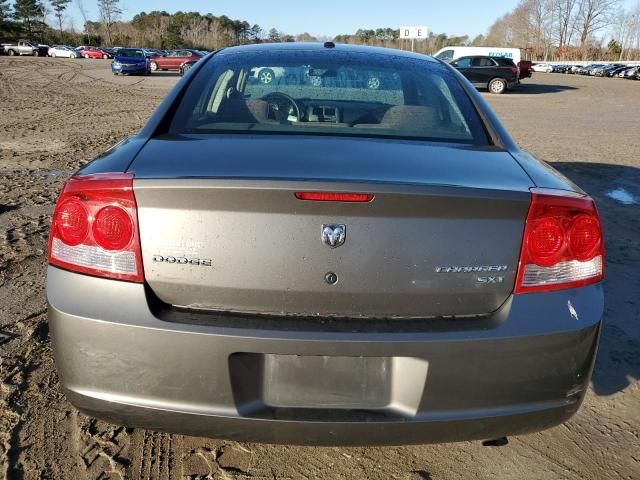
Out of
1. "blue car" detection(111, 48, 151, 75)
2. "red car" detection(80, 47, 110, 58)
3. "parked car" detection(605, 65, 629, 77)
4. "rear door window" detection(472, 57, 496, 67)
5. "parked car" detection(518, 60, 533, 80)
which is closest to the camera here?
"rear door window" detection(472, 57, 496, 67)

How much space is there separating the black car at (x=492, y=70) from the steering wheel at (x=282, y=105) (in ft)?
77.8

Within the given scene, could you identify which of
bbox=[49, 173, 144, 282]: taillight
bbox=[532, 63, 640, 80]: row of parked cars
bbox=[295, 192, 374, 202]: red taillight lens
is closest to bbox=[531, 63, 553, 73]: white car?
bbox=[532, 63, 640, 80]: row of parked cars

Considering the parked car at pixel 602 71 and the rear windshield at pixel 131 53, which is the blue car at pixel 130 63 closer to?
the rear windshield at pixel 131 53

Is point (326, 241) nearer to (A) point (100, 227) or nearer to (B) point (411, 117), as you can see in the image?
(A) point (100, 227)

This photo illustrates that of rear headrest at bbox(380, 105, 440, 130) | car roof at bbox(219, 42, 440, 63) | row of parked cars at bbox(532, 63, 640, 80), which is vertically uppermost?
car roof at bbox(219, 42, 440, 63)

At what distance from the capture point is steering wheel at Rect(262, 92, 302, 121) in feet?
8.56

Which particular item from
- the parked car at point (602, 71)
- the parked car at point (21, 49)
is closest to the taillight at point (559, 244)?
the parked car at point (602, 71)

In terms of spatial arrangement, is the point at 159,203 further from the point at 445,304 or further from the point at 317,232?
the point at 445,304

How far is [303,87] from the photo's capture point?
2.99m

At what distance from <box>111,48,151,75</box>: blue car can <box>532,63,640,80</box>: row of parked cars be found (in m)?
40.0

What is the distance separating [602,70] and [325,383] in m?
60.7

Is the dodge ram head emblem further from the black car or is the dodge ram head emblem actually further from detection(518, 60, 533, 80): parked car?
detection(518, 60, 533, 80): parked car

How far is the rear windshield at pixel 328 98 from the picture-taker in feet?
7.88

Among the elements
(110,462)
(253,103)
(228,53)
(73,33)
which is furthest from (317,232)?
(73,33)
